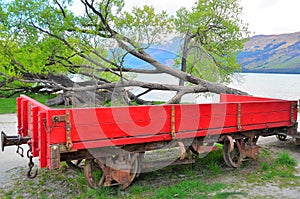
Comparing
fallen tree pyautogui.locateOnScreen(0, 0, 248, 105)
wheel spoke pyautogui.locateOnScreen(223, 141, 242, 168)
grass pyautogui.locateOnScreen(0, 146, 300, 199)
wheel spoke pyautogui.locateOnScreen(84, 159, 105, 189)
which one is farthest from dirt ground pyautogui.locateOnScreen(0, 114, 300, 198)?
fallen tree pyautogui.locateOnScreen(0, 0, 248, 105)

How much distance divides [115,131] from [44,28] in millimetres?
7941

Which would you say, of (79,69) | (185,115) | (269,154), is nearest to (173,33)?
(79,69)

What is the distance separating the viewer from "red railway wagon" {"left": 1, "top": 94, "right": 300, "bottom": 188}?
4.16 m

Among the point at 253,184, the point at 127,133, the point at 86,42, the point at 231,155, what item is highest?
the point at 86,42

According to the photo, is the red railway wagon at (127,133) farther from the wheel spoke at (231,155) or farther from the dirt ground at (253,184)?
the dirt ground at (253,184)

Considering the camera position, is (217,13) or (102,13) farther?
(217,13)

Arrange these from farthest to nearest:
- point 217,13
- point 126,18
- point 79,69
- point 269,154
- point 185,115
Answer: point 217,13
point 79,69
point 126,18
point 269,154
point 185,115

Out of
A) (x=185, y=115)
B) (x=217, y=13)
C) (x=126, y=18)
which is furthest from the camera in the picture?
(x=217, y=13)

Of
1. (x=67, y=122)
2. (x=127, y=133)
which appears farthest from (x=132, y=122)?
(x=67, y=122)

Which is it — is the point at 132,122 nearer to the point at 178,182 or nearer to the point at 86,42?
the point at 178,182

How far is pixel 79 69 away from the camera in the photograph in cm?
1248

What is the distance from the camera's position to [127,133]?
457 centimetres

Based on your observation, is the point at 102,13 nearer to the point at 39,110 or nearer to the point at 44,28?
the point at 44,28

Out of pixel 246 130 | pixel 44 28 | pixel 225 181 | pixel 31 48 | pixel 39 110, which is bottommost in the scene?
pixel 225 181
